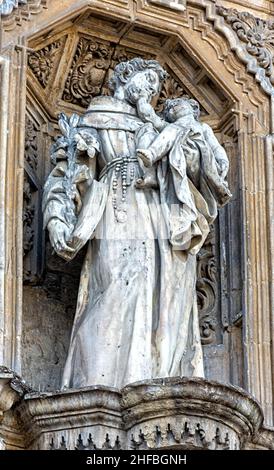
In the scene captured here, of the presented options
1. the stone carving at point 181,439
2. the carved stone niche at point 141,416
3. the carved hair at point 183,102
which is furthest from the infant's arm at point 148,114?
the stone carving at point 181,439

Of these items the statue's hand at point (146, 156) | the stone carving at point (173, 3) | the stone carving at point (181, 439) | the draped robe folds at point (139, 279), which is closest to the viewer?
the stone carving at point (181, 439)

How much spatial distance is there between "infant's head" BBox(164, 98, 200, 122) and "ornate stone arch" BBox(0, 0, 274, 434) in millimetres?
449

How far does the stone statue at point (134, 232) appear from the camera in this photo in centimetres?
1556

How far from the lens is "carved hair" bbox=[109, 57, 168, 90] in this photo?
16.6 m

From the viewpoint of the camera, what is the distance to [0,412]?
15.1m

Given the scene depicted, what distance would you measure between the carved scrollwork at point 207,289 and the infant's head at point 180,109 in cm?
78

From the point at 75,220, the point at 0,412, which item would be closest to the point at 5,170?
the point at 75,220

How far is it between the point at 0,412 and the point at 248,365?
1799 mm

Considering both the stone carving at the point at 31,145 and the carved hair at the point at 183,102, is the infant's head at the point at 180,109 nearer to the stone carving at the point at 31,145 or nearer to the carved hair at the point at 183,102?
the carved hair at the point at 183,102

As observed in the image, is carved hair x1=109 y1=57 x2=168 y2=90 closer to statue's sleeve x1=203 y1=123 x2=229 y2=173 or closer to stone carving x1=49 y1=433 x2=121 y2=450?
statue's sleeve x1=203 y1=123 x2=229 y2=173

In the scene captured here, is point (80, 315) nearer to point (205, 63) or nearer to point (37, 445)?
point (37, 445)

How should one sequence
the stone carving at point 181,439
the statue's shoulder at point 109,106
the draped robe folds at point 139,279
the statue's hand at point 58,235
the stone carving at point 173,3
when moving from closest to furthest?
the stone carving at point 181,439, the draped robe folds at point 139,279, the statue's hand at point 58,235, the statue's shoulder at point 109,106, the stone carving at point 173,3

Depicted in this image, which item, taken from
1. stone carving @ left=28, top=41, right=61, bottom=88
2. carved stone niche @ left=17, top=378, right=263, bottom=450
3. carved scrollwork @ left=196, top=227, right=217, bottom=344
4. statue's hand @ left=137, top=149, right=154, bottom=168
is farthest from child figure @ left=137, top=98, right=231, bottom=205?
carved stone niche @ left=17, top=378, right=263, bottom=450

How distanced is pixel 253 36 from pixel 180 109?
37.5 inches
